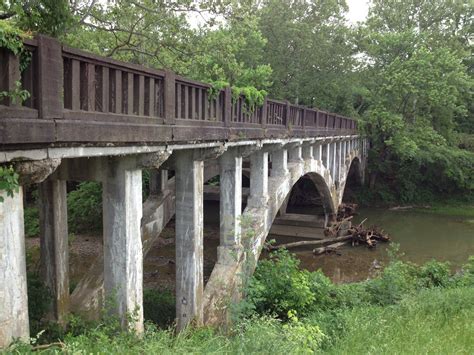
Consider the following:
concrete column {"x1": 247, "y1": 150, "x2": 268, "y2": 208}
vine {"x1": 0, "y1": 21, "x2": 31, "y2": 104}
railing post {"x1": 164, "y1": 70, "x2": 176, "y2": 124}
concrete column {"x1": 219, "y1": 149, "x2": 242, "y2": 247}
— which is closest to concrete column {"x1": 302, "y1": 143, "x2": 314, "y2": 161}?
concrete column {"x1": 247, "y1": 150, "x2": 268, "y2": 208}

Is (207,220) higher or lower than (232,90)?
lower

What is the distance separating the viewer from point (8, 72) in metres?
3.44

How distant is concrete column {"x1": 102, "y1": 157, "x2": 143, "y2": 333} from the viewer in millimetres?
5285

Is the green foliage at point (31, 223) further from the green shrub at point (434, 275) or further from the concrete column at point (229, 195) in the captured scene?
the green shrub at point (434, 275)

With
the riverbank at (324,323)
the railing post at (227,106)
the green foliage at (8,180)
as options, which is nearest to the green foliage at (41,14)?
the green foliage at (8,180)

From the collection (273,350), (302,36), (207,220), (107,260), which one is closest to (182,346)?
(273,350)

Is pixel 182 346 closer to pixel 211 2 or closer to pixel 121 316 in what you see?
pixel 121 316

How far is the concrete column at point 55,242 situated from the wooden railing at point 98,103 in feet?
8.54

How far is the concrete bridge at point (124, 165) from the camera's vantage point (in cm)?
361

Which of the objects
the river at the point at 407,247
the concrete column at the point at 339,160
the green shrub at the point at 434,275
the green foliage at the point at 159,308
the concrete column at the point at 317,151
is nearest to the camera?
the green foliage at the point at 159,308

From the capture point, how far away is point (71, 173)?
6102 mm

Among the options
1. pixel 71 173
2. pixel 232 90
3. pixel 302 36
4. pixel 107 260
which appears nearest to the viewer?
pixel 107 260

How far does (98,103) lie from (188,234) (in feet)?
10.8

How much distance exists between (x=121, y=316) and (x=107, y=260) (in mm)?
744
